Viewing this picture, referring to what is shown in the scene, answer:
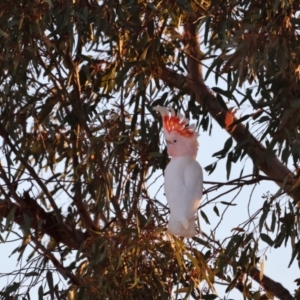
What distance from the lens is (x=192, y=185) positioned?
2.78m

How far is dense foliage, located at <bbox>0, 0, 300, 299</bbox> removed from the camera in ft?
9.81

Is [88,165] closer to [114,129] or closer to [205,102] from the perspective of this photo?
[114,129]

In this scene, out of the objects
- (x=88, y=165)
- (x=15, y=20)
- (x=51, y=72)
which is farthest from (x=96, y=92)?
(x=15, y=20)

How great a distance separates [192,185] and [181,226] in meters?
0.12

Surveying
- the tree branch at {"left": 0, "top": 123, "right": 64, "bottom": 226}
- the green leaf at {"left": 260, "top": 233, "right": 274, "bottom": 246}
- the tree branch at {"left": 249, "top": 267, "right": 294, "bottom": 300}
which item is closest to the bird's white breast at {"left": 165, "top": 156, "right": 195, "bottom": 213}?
the green leaf at {"left": 260, "top": 233, "right": 274, "bottom": 246}

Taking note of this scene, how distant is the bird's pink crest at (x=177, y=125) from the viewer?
2791mm

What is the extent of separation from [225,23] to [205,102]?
0.48 meters

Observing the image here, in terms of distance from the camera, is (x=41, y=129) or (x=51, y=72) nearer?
(x=51, y=72)

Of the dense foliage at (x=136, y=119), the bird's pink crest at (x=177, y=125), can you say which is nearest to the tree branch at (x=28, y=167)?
the dense foliage at (x=136, y=119)

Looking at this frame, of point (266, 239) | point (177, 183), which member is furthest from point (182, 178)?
point (266, 239)

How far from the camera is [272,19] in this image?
303 centimetres

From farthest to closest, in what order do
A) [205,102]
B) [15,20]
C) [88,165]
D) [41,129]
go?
[41,129]
[205,102]
[88,165]
[15,20]

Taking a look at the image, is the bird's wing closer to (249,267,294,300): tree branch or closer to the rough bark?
the rough bark

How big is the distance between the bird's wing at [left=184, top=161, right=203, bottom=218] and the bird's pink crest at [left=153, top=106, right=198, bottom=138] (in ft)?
0.28
